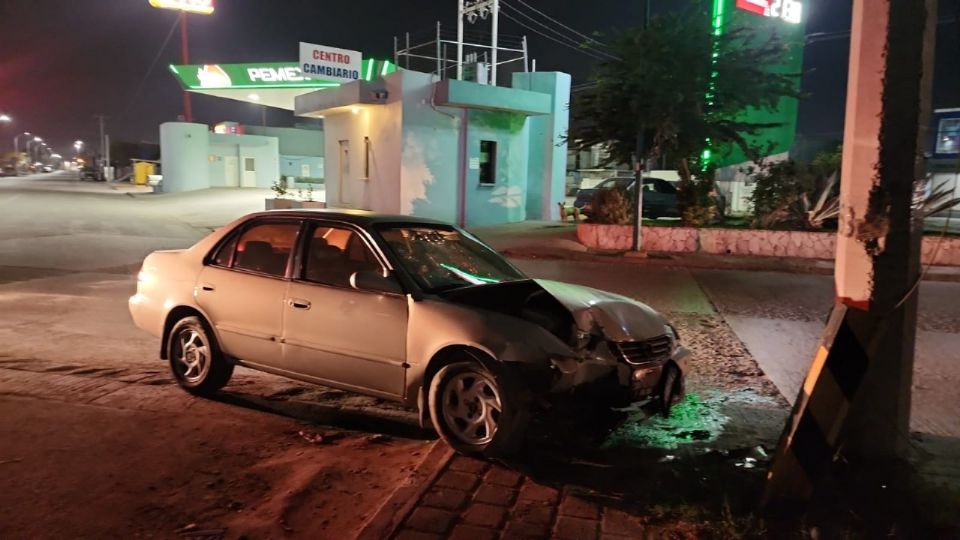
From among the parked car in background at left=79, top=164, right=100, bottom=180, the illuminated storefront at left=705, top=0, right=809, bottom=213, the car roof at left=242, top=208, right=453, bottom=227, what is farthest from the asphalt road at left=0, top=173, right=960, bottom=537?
the parked car in background at left=79, top=164, right=100, bottom=180

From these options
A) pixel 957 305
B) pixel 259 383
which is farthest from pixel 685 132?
pixel 259 383

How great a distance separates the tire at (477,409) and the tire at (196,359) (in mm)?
2068

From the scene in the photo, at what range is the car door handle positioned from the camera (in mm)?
5074

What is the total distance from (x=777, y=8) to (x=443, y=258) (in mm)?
28326

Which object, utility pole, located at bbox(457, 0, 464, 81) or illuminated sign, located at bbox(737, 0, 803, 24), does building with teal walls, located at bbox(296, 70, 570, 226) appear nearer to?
utility pole, located at bbox(457, 0, 464, 81)

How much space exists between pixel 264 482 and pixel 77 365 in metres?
3.49

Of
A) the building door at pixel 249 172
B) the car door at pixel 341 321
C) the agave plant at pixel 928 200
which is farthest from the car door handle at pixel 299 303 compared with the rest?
the building door at pixel 249 172

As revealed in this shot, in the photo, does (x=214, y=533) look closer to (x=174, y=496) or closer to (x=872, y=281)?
(x=174, y=496)

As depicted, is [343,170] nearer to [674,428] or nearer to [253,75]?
[253,75]

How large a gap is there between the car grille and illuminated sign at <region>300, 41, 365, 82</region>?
827 inches

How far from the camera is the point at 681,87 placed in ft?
47.6

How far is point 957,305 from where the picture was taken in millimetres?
10516

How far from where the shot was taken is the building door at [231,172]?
1574 inches

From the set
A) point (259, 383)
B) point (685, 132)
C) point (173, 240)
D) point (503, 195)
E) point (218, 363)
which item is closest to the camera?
point (218, 363)
